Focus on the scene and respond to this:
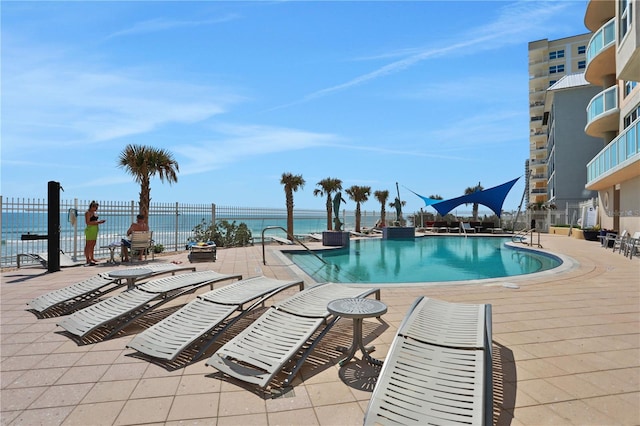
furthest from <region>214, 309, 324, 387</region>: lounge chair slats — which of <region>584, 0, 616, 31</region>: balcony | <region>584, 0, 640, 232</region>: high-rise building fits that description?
<region>584, 0, 616, 31</region>: balcony

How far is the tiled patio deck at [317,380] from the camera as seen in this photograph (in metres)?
2.34

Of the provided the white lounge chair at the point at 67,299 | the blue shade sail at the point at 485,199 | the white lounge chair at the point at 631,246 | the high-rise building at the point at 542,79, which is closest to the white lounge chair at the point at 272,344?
the white lounge chair at the point at 67,299

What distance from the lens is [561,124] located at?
3228cm

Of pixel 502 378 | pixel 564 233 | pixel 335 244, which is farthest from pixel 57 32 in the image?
pixel 564 233

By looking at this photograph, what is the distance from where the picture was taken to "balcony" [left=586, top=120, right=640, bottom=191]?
1162 cm

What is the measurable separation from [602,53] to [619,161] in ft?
20.2

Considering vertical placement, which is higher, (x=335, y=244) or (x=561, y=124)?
(x=561, y=124)

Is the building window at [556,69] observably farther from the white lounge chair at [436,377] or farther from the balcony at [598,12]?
the white lounge chair at [436,377]

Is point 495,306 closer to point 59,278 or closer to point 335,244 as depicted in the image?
point 59,278

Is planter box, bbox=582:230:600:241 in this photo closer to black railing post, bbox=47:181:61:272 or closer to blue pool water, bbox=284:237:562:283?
blue pool water, bbox=284:237:562:283

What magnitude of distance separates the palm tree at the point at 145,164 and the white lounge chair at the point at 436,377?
421 inches

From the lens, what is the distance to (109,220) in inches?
444

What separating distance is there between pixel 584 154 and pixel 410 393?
37301 millimetres

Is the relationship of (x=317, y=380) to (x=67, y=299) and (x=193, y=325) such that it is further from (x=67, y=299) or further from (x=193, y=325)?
(x=67, y=299)
